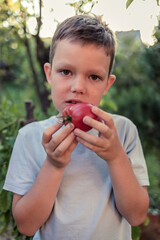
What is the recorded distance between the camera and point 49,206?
135 centimetres

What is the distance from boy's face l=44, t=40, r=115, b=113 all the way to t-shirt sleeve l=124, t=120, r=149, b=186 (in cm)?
29

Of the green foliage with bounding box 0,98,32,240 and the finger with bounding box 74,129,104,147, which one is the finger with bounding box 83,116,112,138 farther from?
the green foliage with bounding box 0,98,32,240

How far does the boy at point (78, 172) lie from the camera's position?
1334mm

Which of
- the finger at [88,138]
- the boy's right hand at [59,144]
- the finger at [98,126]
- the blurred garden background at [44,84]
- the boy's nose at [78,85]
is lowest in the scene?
the blurred garden background at [44,84]

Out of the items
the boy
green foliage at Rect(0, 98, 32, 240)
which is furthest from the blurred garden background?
the boy

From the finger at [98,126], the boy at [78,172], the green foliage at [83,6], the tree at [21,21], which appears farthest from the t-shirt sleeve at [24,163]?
the tree at [21,21]

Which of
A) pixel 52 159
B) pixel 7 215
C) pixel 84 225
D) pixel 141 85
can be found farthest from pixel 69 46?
pixel 141 85

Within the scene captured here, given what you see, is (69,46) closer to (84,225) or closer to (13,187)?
(13,187)

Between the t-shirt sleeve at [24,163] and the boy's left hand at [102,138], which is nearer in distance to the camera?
the boy's left hand at [102,138]

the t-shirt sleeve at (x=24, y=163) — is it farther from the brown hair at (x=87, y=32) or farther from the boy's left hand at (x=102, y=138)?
the brown hair at (x=87, y=32)

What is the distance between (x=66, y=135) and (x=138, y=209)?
1.76 feet

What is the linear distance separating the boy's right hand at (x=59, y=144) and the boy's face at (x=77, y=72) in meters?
0.19

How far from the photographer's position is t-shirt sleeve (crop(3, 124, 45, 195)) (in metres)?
1.42

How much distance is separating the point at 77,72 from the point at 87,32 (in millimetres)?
213
